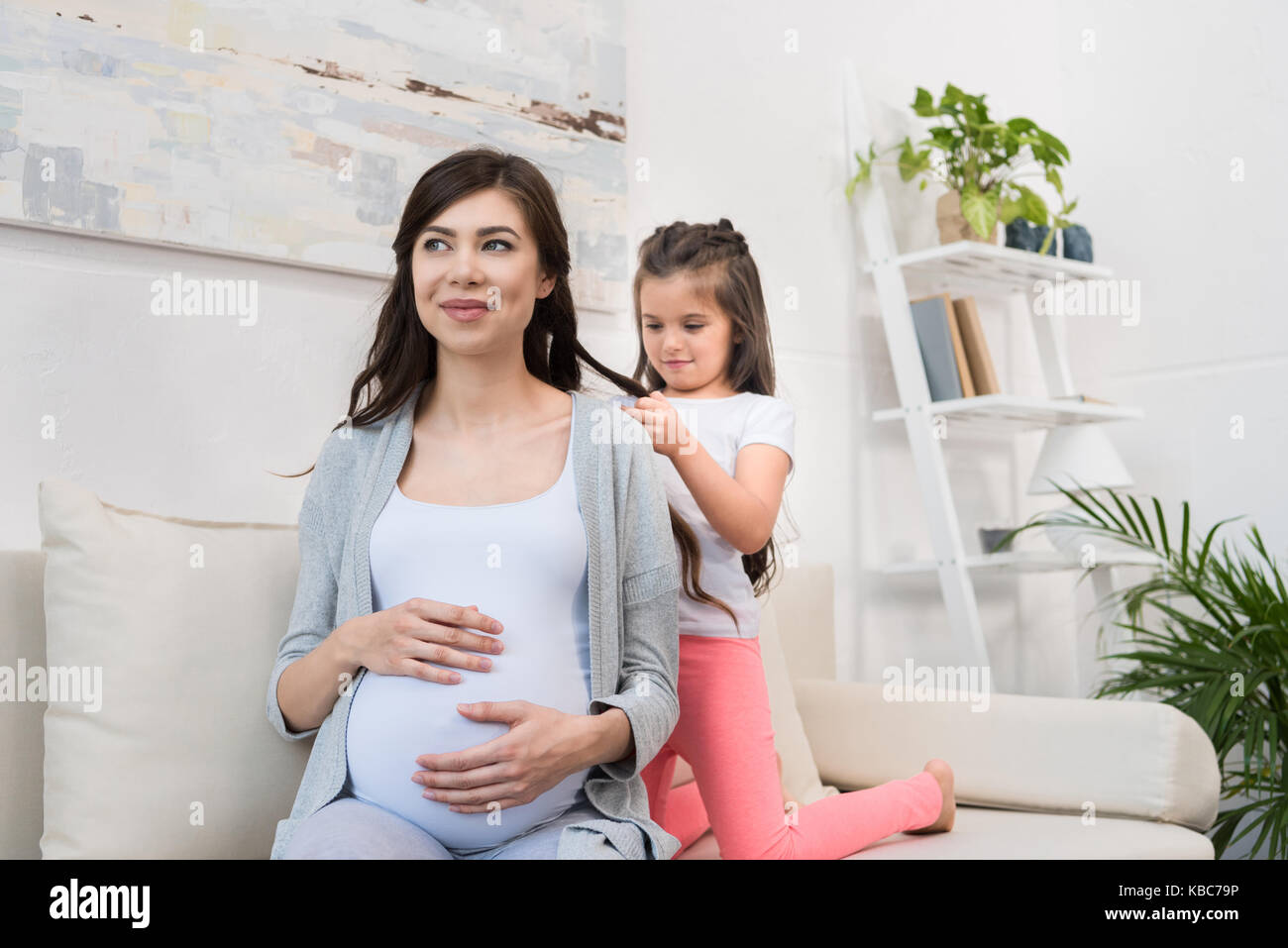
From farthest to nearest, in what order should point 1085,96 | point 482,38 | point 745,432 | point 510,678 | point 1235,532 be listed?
point 1085,96
point 1235,532
point 482,38
point 745,432
point 510,678

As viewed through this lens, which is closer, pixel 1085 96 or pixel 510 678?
pixel 510 678

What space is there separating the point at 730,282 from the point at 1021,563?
4.39ft

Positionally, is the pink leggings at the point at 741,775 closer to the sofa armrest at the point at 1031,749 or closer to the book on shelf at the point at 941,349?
the sofa armrest at the point at 1031,749

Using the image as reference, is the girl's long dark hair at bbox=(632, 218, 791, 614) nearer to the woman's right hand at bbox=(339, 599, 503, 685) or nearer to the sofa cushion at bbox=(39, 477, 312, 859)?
the woman's right hand at bbox=(339, 599, 503, 685)

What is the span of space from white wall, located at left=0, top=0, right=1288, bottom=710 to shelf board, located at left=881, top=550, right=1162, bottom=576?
3.5 inches

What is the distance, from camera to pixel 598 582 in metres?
1.31

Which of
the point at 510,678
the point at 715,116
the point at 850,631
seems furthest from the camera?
the point at 850,631

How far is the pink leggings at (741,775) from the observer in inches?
60.5

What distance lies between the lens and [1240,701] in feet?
7.07

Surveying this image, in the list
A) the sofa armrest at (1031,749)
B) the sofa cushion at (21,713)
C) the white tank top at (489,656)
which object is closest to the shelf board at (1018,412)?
the sofa armrest at (1031,749)

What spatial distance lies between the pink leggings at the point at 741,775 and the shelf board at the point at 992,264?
1295 mm

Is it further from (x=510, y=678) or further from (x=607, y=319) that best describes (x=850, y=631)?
(x=510, y=678)
